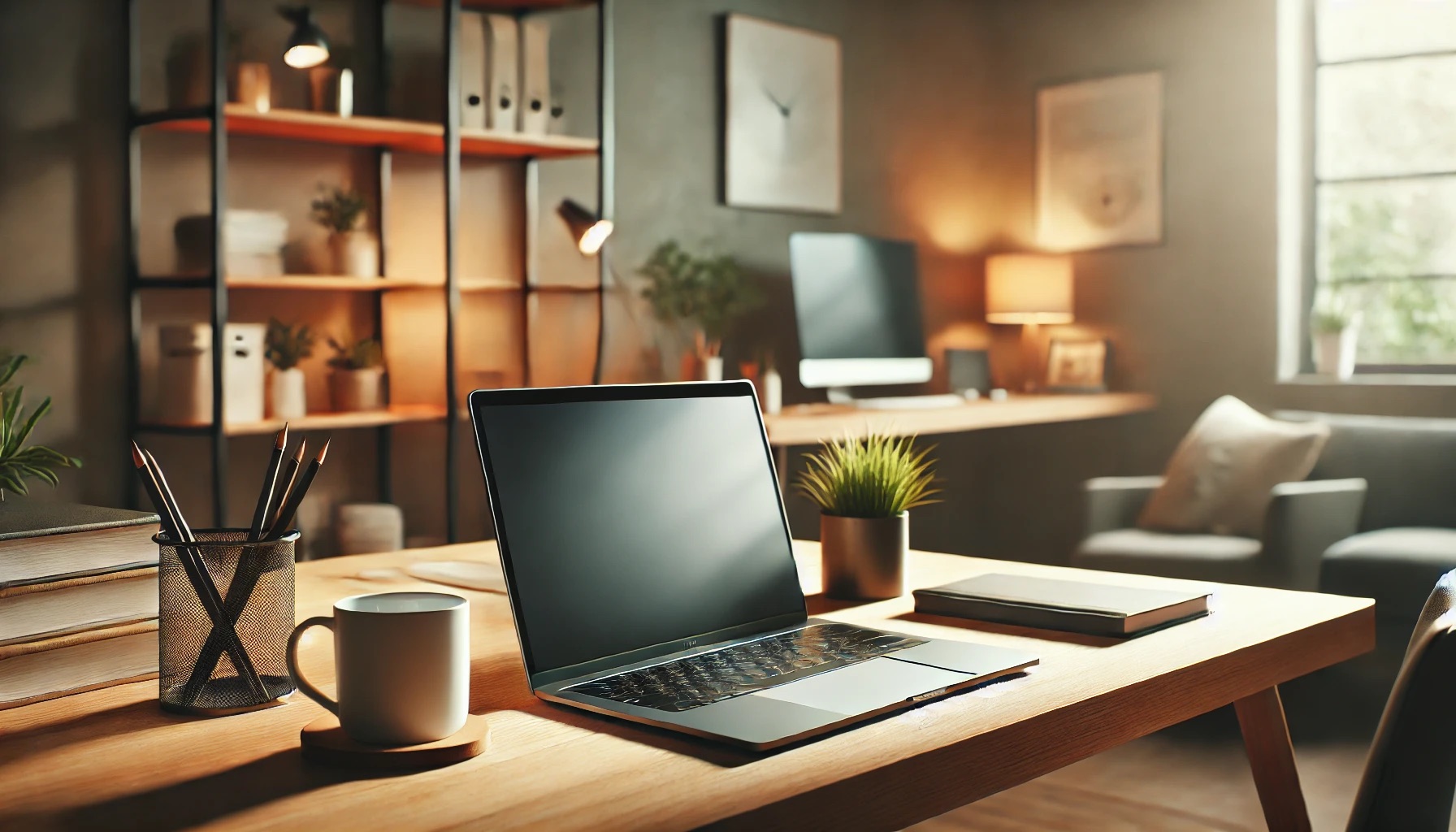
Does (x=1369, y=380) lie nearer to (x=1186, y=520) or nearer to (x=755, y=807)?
(x=1186, y=520)

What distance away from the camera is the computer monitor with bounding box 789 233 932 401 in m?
4.39

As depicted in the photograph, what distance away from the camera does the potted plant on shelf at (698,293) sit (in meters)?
4.18

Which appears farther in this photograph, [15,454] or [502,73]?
[502,73]

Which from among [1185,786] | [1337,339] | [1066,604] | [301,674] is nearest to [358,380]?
[1185,786]

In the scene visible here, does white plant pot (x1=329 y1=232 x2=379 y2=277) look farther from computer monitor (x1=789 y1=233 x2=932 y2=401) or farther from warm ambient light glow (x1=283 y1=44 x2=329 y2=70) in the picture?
computer monitor (x1=789 y1=233 x2=932 y2=401)

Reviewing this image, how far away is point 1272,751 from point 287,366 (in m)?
2.48

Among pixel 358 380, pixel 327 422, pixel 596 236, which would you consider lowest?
pixel 327 422

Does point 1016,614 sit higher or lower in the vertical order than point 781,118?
lower

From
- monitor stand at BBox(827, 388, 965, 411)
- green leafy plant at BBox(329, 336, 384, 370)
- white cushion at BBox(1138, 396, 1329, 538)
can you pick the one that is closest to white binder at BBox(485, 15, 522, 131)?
green leafy plant at BBox(329, 336, 384, 370)

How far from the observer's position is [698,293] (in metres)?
4.21

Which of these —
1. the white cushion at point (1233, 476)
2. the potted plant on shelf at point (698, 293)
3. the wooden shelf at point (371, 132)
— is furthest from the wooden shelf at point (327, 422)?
the white cushion at point (1233, 476)

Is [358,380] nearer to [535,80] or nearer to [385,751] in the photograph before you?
[535,80]

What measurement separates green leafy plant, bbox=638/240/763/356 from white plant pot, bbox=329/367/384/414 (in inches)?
43.5

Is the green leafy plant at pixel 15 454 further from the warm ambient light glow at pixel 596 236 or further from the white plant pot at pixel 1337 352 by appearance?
the white plant pot at pixel 1337 352
